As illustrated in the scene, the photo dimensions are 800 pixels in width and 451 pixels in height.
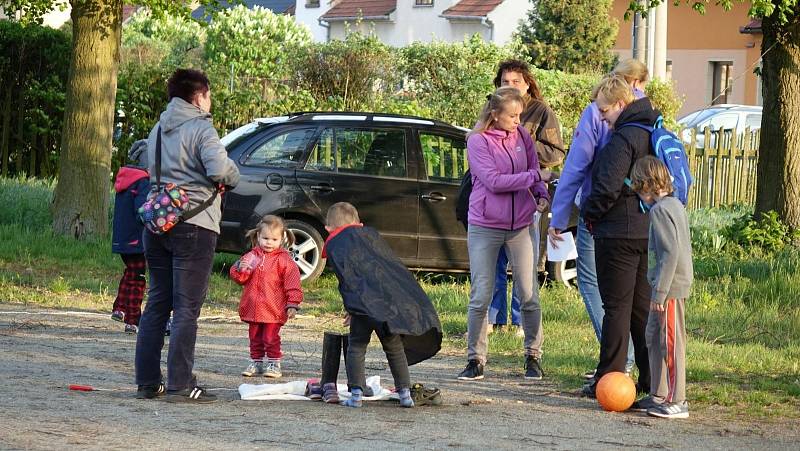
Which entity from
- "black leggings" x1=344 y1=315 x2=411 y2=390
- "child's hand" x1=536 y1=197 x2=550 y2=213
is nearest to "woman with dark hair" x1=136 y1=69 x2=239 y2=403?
"black leggings" x1=344 y1=315 x2=411 y2=390

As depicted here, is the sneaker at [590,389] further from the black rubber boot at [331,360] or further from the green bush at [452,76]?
the green bush at [452,76]

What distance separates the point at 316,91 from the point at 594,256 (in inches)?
584

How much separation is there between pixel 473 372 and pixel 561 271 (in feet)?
17.1

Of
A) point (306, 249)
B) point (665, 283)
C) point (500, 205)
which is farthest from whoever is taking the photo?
point (306, 249)

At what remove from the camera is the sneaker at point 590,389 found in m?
8.15

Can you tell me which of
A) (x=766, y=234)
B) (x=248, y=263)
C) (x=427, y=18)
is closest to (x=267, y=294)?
(x=248, y=263)

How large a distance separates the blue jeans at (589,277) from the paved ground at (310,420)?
0.52m

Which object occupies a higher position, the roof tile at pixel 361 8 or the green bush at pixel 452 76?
the roof tile at pixel 361 8

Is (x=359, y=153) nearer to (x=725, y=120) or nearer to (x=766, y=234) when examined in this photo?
(x=766, y=234)

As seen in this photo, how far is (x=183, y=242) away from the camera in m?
7.55

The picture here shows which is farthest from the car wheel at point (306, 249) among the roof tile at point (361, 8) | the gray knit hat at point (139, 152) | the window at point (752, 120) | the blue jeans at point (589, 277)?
the roof tile at point (361, 8)

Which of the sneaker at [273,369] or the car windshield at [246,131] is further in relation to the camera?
the car windshield at [246,131]

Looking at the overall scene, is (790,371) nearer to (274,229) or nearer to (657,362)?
(657,362)

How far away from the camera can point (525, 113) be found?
32.5 ft
